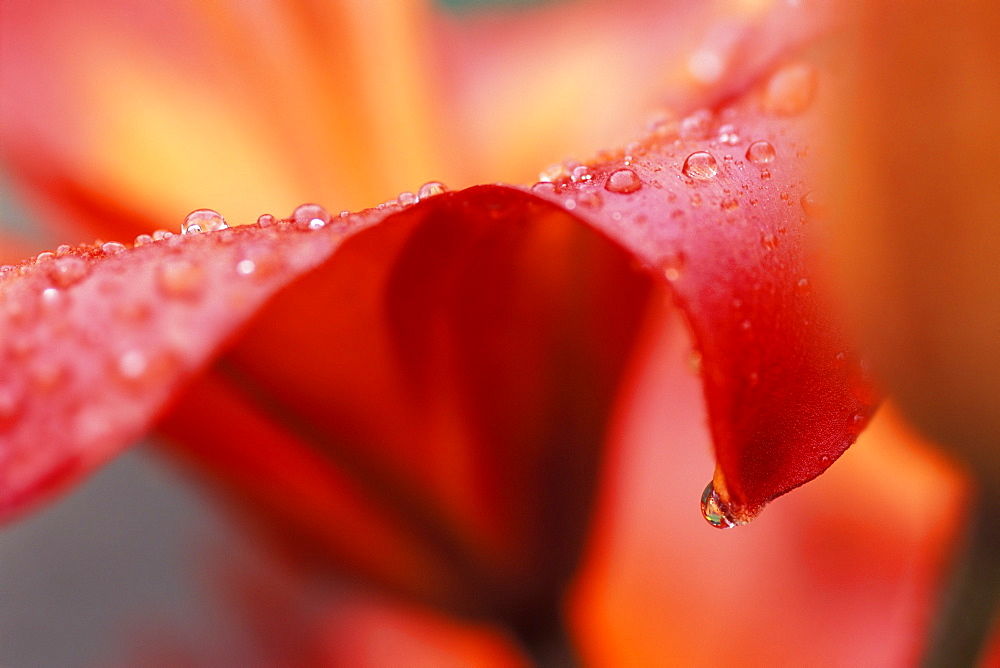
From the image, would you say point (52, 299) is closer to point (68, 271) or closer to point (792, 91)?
point (68, 271)

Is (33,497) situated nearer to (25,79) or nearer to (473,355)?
(473,355)

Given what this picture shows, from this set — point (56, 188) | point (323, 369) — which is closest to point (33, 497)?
point (323, 369)

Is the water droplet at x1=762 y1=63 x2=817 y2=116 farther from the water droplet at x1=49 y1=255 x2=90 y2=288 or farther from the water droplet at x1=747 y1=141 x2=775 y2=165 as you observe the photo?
the water droplet at x1=49 y1=255 x2=90 y2=288

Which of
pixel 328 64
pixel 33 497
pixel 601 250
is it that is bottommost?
pixel 33 497

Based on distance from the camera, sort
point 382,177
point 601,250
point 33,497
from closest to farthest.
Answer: point 33,497 → point 601,250 → point 382,177

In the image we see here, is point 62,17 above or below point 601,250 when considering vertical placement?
above

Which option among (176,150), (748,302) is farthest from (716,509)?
(176,150)

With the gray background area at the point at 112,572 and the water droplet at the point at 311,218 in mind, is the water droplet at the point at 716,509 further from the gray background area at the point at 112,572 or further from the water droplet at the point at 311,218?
the gray background area at the point at 112,572
